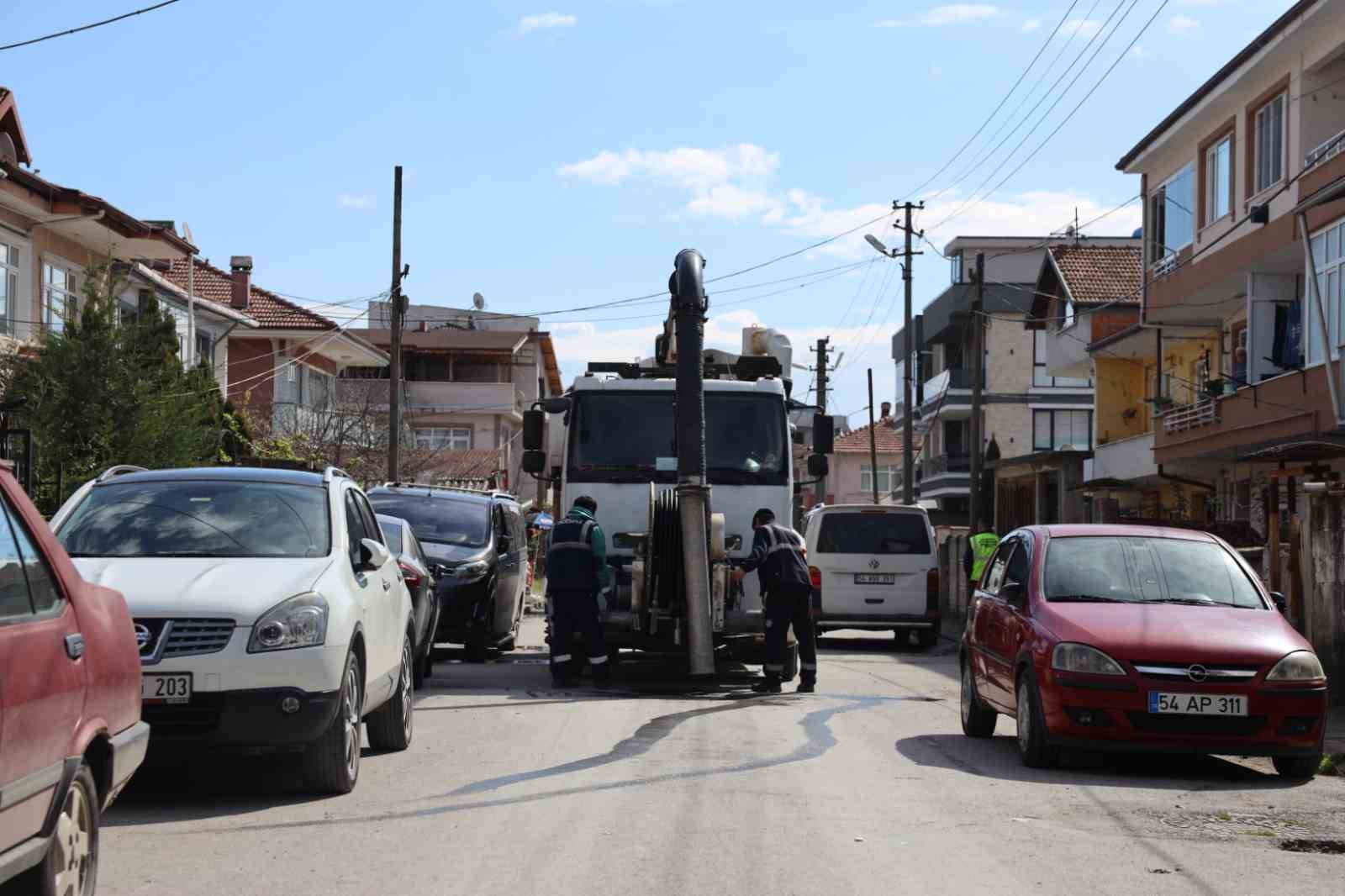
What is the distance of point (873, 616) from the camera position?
25109 millimetres

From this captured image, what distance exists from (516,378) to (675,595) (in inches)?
2428


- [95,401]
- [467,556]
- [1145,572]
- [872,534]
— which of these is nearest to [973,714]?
[1145,572]

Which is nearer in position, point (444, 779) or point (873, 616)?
point (444, 779)

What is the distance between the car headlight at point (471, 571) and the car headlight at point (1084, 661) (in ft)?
30.1

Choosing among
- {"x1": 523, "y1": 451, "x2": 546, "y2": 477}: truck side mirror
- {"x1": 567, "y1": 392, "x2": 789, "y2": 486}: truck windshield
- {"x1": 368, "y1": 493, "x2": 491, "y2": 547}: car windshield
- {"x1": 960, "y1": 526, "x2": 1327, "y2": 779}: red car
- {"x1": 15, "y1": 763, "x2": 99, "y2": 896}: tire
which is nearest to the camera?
{"x1": 15, "y1": 763, "x2": 99, "y2": 896}: tire

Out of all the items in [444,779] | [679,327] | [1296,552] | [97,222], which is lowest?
[444,779]

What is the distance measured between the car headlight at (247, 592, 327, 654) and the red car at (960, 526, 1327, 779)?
456cm

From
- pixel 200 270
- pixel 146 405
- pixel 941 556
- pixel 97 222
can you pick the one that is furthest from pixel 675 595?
pixel 200 270

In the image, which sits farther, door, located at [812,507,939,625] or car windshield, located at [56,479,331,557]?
door, located at [812,507,939,625]

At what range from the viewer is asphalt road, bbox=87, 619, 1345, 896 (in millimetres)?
7094

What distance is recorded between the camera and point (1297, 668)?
1066 centimetres

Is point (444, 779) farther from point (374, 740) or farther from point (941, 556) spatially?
point (941, 556)

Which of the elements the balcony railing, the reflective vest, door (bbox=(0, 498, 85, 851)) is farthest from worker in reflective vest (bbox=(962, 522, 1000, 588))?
door (bbox=(0, 498, 85, 851))

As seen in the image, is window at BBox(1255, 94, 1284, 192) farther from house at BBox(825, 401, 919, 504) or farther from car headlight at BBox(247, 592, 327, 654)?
house at BBox(825, 401, 919, 504)
